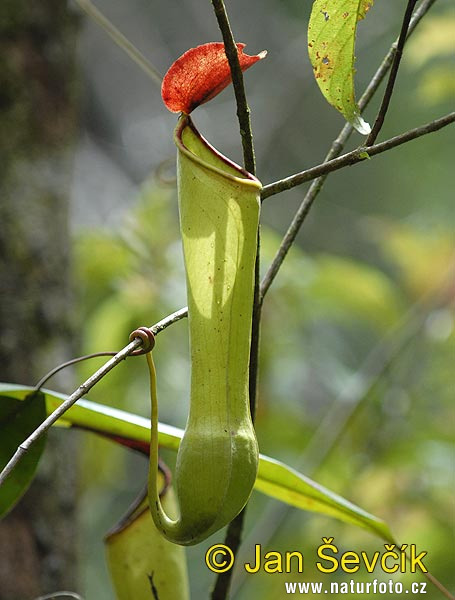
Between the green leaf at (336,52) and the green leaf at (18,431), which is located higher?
the green leaf at (336,52)

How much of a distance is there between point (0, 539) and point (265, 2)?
318 cm

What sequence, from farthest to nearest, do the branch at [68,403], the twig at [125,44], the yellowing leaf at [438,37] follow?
the yellowing leaf at [438,37] < the twig at [125,44] < the branch at [68,403]

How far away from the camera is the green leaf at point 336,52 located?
49 cm

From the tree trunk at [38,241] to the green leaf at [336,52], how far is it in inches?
27.7

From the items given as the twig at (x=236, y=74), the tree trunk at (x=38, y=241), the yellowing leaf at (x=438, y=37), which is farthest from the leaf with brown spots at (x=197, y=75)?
the yellowing leaf at (x=438, y=37)

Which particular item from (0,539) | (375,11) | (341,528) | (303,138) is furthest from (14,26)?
(303,138)

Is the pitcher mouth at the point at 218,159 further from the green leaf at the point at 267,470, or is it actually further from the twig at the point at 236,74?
the green leaf at the point at 267,470

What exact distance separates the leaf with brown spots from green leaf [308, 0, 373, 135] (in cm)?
5

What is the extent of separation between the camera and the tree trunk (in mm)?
1024

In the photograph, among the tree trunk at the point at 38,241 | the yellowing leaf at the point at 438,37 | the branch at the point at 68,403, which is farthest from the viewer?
the yellowing leaf at the point at 438,37

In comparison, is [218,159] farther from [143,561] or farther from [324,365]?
[324,365]

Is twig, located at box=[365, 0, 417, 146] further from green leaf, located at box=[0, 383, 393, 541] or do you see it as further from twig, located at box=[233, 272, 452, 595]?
twig, located at box=[233, 272, 452, 595]

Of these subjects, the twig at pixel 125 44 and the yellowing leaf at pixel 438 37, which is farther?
the yellowing leaf at pixel 438 37

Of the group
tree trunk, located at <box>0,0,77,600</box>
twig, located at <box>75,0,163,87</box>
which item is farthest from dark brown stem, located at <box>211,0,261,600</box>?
tree trunk, located at <box>0,0,77,600</box>
